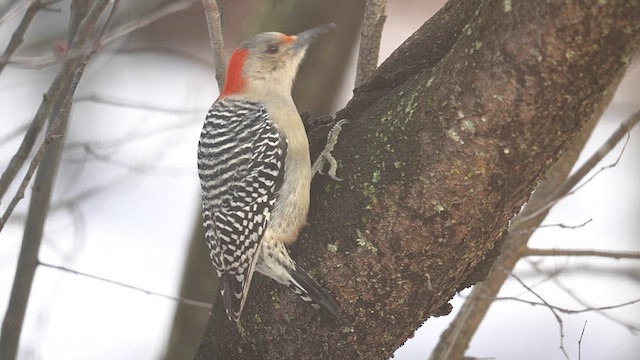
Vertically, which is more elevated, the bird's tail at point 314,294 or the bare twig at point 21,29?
the bare twig at point 21,29

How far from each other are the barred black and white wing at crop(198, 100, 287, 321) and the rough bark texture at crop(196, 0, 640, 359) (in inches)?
6.7

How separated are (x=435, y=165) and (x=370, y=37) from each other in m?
1.22

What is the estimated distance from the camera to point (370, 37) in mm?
3510

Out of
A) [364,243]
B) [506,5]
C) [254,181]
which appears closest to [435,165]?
[364,243]

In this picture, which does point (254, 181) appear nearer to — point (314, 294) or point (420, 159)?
point (314, 294)

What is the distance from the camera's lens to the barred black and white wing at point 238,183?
3.17m

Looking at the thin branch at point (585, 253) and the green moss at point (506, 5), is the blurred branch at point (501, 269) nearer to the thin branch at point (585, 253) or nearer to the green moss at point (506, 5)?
the thin branch at point (585, 253)

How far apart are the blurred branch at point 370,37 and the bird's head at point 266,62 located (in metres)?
0.43

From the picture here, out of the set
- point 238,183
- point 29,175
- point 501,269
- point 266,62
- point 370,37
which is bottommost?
point 29,175

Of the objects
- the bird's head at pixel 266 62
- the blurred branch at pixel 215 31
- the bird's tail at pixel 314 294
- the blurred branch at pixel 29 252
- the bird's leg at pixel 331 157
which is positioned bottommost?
the blurred branch at pixel 29 252

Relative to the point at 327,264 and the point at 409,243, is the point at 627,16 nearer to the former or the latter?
the point at 409,243

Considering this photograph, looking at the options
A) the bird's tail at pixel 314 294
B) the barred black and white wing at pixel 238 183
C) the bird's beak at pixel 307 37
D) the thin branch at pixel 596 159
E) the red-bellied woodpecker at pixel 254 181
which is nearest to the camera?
the bird's tail at pixel 314 294

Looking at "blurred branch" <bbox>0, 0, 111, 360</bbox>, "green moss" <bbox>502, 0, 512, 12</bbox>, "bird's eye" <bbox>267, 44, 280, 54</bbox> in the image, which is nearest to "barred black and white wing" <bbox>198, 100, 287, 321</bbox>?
"bird's eye" <bbox>267, 44, 280, 54</bbox>

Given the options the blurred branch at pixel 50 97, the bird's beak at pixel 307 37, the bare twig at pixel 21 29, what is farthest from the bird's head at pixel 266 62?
the bare twig at pixel 21 29
